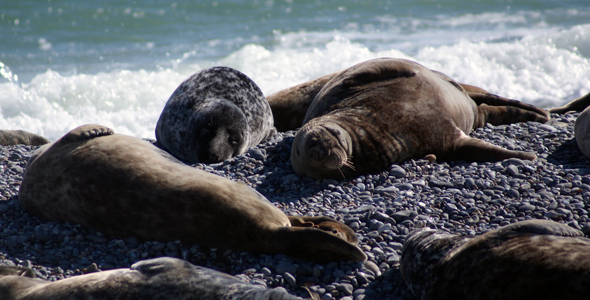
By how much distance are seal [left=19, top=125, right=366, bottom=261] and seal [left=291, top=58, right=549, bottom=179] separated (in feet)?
4.44

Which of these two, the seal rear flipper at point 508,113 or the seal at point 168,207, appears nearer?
the seal at point 168,207

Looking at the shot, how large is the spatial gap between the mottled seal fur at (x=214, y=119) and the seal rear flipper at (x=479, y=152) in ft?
7.70

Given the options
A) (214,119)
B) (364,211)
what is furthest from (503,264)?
(214,119)

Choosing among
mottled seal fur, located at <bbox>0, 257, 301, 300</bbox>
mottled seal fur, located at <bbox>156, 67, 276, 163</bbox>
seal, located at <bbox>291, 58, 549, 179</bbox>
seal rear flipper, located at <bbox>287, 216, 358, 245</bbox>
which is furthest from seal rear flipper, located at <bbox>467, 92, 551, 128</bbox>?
mottled seal fur, located at <bbox>0, 257, 301, 300</bbox>

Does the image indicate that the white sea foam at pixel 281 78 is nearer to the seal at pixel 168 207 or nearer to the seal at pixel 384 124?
the seal at pixel 384 124

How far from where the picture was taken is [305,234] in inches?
107

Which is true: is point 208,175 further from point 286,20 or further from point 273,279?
point 286,20

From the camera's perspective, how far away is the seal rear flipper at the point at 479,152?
4.57 meters

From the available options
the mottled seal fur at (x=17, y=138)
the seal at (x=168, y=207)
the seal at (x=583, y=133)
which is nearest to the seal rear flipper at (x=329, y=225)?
the seal at (x=168, y=207)

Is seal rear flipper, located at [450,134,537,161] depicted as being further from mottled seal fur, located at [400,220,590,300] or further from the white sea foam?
the white sea foam

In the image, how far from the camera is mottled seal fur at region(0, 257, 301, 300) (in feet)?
6.95

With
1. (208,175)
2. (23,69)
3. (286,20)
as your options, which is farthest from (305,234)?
(286,20)

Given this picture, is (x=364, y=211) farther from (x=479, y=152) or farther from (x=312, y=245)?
(x=479, y=152)

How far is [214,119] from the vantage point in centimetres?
540
